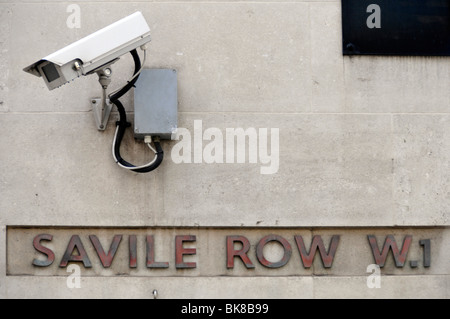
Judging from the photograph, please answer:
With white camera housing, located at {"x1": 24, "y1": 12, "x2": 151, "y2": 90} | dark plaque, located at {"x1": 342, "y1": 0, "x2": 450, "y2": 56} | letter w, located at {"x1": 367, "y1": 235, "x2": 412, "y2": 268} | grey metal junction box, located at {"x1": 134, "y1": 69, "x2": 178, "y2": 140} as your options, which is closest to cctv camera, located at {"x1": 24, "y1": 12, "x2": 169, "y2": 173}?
white camera housing, located at {"x1": 24, "y1": 12, "x2": 151, "y2": 90}

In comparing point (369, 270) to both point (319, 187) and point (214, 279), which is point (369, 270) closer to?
point (319, 187)

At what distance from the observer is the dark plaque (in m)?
8.96

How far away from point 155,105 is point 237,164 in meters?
1.04

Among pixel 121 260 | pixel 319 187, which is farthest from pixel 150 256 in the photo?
pixel 319 187

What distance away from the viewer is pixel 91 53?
7906 mm

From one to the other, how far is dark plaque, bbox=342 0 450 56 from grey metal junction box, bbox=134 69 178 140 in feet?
6.26

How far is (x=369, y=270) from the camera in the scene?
8688 mm

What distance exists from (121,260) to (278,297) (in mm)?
1614

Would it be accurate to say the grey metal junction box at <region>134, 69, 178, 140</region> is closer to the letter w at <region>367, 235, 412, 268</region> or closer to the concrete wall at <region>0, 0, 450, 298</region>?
the concrete wall at <region>0, 0, 450, 298</region>

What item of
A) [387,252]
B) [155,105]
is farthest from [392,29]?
[155,105]

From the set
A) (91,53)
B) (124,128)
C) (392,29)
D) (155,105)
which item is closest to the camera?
(91,53)

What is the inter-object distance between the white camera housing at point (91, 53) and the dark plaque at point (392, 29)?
2258 mm

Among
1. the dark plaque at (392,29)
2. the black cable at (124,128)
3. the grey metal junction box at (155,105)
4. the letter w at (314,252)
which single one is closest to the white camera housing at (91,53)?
the black cable at (124,128)

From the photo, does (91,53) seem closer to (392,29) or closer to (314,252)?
(314,252)
